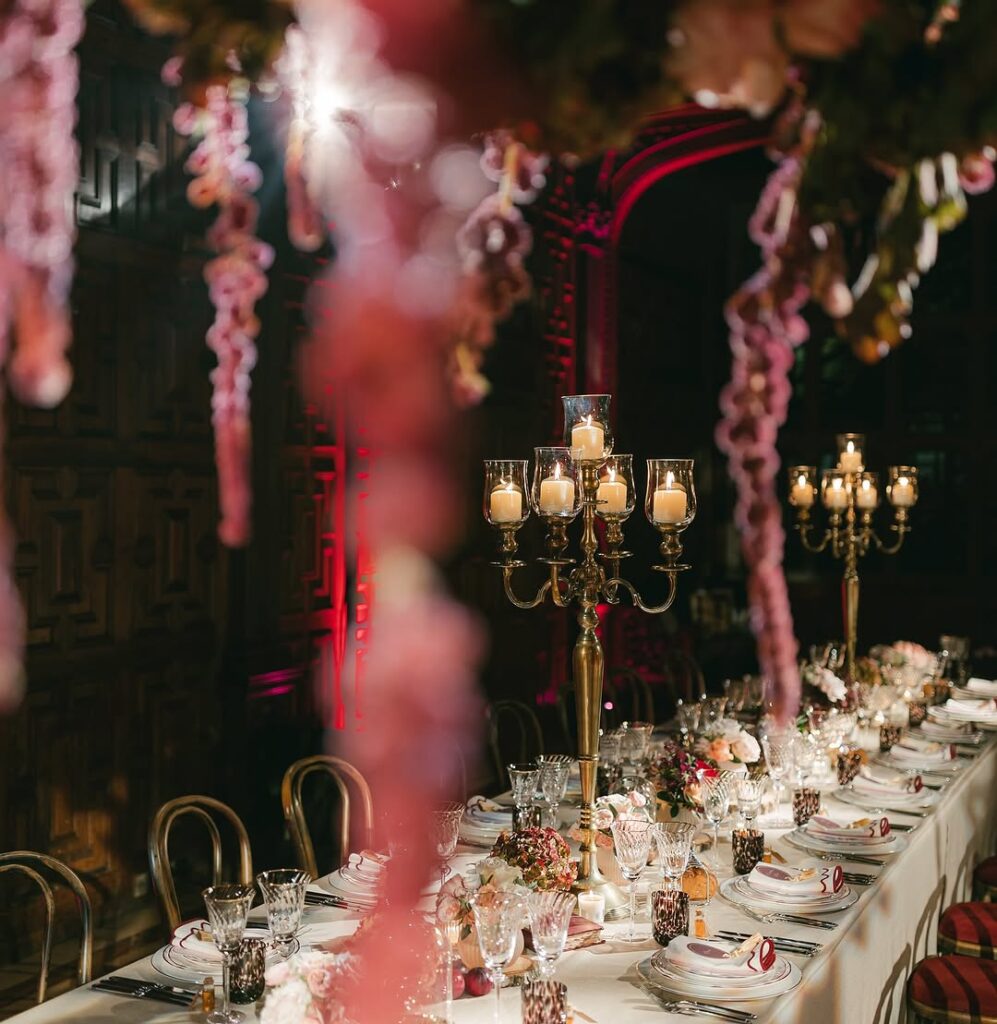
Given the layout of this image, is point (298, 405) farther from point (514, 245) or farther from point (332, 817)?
point (514, 245)

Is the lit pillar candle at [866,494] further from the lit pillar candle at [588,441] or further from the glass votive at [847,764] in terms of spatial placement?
the lit pillar candle at [588,441]

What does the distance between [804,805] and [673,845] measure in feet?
3.04

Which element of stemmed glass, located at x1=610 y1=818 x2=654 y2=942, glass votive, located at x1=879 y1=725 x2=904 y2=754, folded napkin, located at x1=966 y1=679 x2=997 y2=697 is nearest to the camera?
stemmed glass, located at x1=610 y1=818 x2=654 y2=942

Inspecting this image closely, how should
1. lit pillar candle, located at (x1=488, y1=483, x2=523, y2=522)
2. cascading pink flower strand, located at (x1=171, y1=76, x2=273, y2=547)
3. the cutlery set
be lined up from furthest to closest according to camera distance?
lit pillar candle, located at (x1=488, y1=483, x2=523, y2=522), the cutlery set, cascading pink flower strand, located at (x1=171, y1=76, x2=273, y2=547)

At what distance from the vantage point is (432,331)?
1.74 feet

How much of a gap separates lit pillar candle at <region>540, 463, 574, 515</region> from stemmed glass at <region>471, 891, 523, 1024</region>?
0.84m

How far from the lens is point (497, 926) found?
6.42 feet

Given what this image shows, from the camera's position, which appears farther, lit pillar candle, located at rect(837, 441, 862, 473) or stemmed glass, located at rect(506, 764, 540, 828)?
lit pillar candle, located at rect(837, 441, 862, 473)

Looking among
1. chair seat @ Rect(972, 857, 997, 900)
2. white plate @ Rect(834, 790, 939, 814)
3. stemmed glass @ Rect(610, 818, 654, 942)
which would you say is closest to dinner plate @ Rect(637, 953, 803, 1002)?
stemmed glass @ Rect(610, 818, 654, 942)

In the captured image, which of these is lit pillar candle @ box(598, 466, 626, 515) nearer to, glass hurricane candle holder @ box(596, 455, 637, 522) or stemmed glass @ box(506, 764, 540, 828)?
glass hurricane candle holder @ box(596, 455, 637, 522)

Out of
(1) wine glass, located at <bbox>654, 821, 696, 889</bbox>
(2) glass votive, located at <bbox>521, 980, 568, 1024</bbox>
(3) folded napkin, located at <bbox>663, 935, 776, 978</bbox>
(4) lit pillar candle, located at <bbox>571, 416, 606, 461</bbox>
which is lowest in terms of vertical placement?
(3) folded napkin, located at <bbox>663, 935, 776, 978</bbox>

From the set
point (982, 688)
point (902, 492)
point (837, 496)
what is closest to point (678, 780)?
point (837, 496)

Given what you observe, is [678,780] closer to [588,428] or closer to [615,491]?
[615,491]

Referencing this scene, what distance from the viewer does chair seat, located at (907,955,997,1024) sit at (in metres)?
3.01
